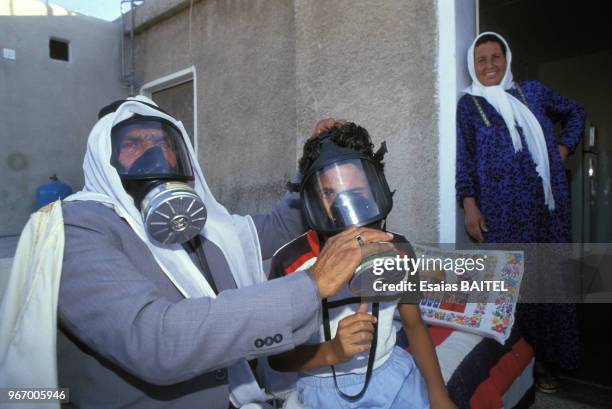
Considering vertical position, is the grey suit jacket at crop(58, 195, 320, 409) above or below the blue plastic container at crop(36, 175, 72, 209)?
below

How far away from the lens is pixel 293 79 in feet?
15.0

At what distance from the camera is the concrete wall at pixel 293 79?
9.70ft

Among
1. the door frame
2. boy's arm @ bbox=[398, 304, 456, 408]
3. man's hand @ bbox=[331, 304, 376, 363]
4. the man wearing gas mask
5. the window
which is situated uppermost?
the window

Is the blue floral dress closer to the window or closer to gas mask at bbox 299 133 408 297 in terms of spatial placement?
gas mask at bbox 299 133 408 297

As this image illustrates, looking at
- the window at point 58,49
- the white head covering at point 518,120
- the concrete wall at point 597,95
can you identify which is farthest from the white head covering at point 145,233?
the concrete wall at point 597,95

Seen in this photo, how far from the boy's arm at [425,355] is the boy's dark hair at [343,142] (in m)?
0.66

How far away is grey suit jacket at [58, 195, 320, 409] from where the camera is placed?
105 centimetres

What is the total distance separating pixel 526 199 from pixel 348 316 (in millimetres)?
1600

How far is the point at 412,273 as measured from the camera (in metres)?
1.73

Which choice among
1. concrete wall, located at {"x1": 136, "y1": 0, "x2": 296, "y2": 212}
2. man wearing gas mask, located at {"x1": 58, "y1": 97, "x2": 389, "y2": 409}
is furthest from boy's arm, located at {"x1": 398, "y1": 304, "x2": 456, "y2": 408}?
concrete wall, located at {"x1": 136, "y1": 0, "x2": 296, "y2": 212}

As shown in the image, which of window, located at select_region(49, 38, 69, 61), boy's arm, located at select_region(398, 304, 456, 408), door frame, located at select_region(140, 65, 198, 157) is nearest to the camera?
boy's arm, located at select_region(398, 304, 456, 408)

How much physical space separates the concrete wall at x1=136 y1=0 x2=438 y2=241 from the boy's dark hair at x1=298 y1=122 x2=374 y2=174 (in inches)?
52.1

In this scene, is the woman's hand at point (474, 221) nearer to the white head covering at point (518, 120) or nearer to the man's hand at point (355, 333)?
the white head covering at point (518, 120)

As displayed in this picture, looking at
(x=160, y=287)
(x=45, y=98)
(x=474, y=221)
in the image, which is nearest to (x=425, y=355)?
(x=160, y=287)
